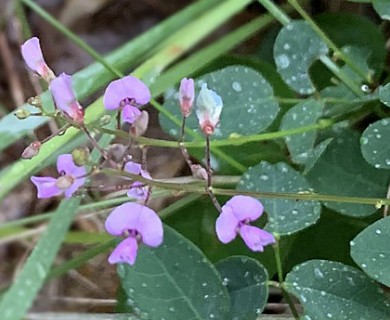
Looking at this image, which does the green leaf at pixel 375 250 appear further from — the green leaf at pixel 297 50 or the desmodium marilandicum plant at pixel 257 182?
the green leaf at pixel 297 50

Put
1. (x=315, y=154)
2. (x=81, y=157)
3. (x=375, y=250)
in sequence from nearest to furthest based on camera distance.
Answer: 1. (x=81, y=157)
2. (x=375, y=250)
3. (x=315, y=154)

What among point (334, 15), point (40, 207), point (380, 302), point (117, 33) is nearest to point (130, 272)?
point (380, 302)

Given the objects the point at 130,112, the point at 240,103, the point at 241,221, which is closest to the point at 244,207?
the point at 241,221

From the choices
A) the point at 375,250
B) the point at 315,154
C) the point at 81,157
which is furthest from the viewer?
the point at 315,154

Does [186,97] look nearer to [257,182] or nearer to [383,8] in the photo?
[257,182]

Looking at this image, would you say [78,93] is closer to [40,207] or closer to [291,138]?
[291,138]

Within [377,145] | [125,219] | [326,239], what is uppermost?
[125,219]

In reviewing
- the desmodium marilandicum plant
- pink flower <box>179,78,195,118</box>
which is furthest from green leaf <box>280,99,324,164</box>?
pink flower <box>179,78,195,118</box>

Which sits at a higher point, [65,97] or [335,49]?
[65,97]
